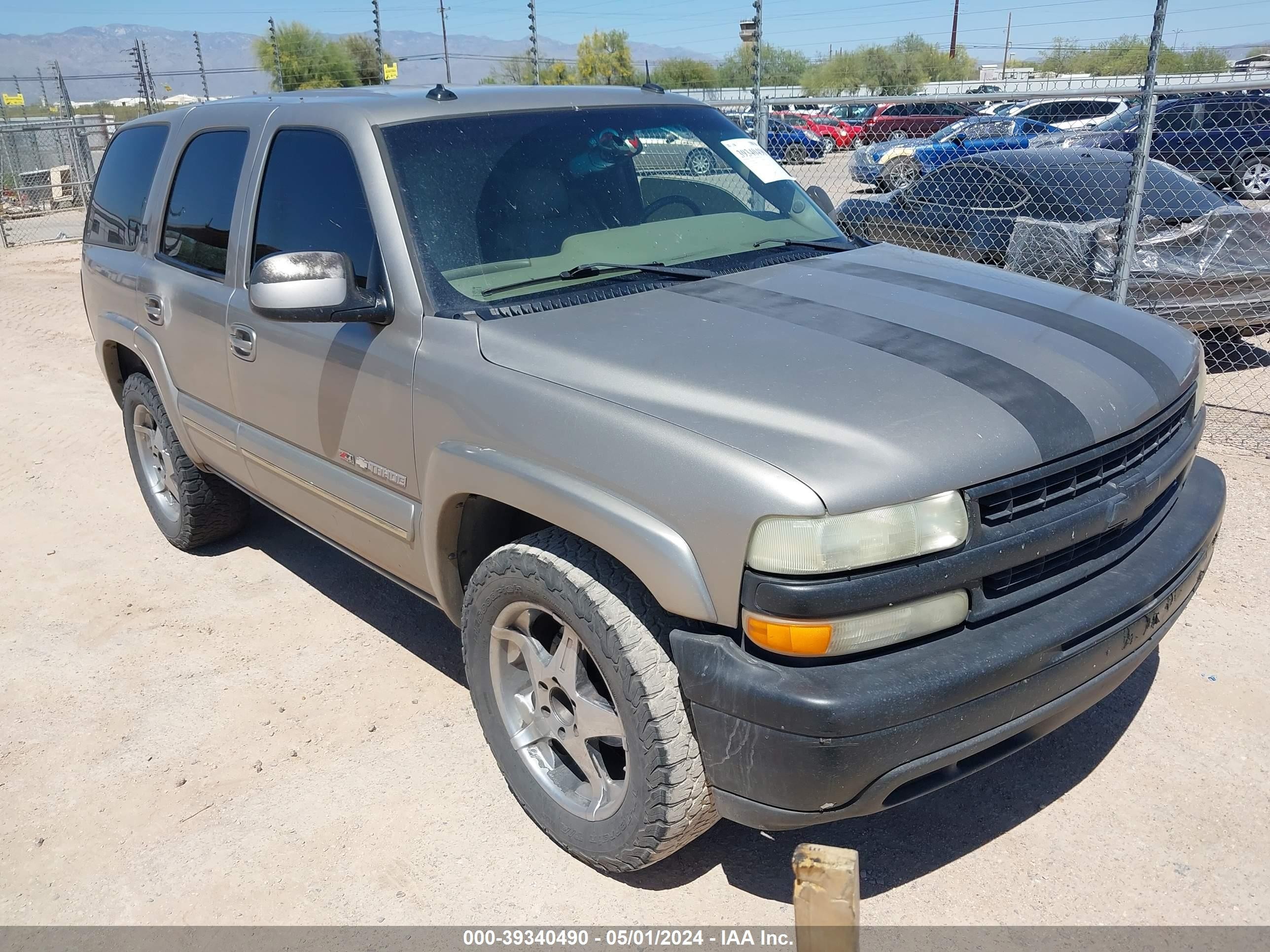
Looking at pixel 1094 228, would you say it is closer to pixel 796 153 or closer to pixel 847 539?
pixel 796 153

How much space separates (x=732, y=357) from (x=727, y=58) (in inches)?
1208

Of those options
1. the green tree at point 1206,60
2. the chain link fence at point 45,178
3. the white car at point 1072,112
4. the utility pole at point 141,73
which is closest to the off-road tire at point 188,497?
the chain link fence at point 45,178

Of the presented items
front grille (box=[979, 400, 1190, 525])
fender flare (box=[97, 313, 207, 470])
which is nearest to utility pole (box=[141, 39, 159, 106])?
fender flare (box=[97, 313, 207, 470])

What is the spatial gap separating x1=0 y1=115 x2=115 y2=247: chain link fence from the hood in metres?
16.9

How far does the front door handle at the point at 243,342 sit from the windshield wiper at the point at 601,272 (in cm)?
113

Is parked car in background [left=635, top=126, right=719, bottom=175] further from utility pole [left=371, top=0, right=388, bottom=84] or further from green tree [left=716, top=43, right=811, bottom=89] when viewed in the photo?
green tree [left=716, top=43, right=811, bottom=89]

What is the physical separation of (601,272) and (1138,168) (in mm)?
4288

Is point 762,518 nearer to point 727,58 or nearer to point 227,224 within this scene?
point 227,224

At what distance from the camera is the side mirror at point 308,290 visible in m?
2.88

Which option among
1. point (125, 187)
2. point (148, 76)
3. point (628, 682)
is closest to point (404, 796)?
point (628, 682)

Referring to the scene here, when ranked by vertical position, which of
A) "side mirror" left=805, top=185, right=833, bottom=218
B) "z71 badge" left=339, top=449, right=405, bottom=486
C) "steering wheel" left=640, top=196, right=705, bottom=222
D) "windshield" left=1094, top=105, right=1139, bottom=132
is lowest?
"windshield" left=1094, top=105, right=1139, bottom=132

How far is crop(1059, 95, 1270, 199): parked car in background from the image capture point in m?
14.0

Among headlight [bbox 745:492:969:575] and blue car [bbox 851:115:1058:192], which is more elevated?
headlight [bbox 745:492:969:575]

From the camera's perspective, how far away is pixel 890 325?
2.77 m
